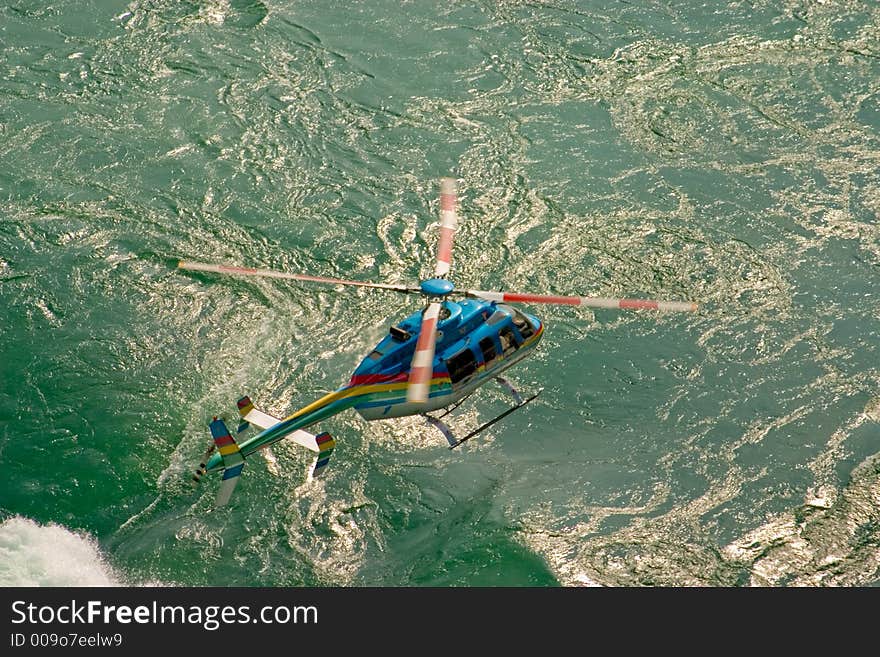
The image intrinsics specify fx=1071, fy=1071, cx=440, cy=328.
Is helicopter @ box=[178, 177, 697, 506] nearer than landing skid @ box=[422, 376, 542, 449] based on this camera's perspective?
Yes

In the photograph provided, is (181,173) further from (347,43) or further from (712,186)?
(712,186)

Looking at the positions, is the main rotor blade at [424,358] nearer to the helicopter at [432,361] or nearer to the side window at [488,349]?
the helicopter at [432,361]

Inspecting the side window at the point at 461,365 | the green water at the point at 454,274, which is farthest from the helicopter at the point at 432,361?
the green water at the point at 454,274

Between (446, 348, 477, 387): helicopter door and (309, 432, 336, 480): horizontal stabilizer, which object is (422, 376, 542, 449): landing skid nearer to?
(446, 348, 477, 387): helicopter door

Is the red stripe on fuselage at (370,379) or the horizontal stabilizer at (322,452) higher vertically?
the red stripe on fuselage at (370,379)

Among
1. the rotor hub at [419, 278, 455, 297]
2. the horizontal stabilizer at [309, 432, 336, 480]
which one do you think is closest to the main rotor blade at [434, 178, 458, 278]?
the rotor hub at [419, 278, 455, 297]

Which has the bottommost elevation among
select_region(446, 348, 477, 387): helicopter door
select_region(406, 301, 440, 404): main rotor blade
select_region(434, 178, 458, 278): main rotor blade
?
select_region(446, 348, 477, 387): helicopter door

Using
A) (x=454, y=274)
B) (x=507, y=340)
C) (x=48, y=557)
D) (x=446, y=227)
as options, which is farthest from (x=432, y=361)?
(x=48, y=557)
